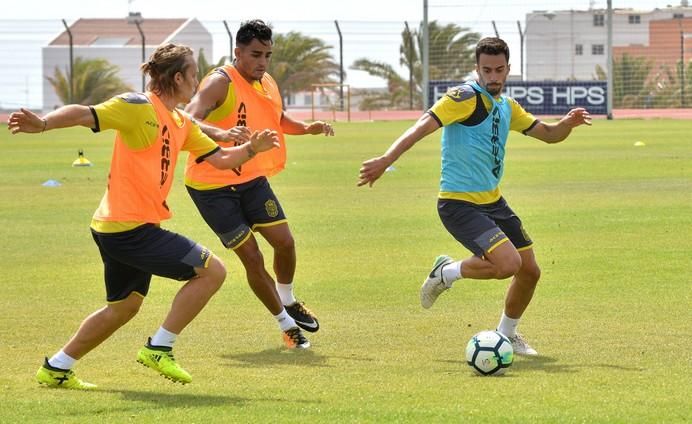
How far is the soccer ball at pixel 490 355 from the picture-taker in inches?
337

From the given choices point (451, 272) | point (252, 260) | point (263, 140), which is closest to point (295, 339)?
point (252, 260)

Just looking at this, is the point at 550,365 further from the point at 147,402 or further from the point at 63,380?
the point at 63,380

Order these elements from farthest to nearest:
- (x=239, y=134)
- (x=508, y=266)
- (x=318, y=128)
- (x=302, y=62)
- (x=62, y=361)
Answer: (x=302, y=62)
(x=318, y=128)
(x=508, y=266)
(x=239, y=134)
(x=62, y=361)

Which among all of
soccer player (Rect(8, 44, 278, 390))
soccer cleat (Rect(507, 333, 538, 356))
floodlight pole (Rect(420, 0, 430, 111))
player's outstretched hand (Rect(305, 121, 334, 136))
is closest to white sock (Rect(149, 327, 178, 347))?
soccer player (Rect(8, 44, 278, 390))

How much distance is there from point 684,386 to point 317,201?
46.1 feet

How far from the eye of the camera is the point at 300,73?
2564 inches

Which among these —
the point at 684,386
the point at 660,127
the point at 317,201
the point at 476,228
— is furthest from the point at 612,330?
the point at 660,127

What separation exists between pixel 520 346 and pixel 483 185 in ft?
3.73

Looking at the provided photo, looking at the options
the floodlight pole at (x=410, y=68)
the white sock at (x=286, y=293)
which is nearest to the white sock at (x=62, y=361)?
the white sock at (x=286, y=293)

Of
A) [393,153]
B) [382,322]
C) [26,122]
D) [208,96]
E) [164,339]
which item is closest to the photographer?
[26,122]

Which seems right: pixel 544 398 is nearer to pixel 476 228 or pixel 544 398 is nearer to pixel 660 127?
pixel 476 228

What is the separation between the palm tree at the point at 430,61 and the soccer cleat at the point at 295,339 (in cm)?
5053

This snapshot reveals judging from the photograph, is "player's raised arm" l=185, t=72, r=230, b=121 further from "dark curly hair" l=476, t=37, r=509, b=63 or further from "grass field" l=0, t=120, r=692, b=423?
"dark curly hair" l=476, t=37, r=509, b=63

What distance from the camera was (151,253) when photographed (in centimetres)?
812
